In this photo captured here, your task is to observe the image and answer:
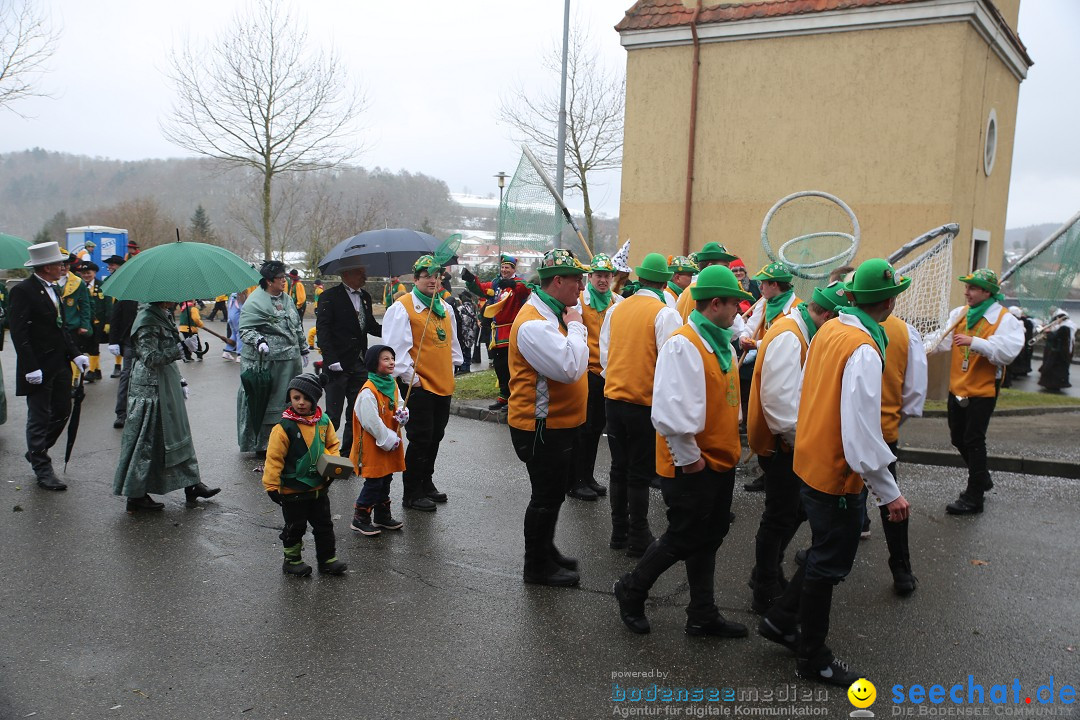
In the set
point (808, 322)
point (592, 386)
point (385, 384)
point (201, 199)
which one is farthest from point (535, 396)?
point (201, 199)

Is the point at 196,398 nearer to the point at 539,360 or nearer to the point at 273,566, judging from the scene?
the point at 273,566

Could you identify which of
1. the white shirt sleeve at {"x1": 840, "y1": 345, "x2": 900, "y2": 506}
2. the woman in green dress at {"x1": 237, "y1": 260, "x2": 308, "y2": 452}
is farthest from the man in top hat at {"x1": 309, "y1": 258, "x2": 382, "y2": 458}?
the white shirt sleeve at {"x1": 840, "y1": 345, "x2": 900, "y2": 506}

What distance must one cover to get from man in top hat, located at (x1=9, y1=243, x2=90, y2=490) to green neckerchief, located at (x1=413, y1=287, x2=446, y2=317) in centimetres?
319

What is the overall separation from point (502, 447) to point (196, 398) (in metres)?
5.18

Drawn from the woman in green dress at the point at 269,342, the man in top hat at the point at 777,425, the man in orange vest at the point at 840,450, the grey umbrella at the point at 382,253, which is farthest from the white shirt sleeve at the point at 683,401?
the woman in green dress at the point at 269,342

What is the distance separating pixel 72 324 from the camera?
9.81 m

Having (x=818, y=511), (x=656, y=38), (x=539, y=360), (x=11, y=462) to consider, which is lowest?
(x=11, y=462)

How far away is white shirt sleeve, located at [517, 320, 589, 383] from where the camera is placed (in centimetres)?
468

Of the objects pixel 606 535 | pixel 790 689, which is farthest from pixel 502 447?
pixel 790 689

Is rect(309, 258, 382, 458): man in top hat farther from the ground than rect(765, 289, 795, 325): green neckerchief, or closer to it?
closer to it

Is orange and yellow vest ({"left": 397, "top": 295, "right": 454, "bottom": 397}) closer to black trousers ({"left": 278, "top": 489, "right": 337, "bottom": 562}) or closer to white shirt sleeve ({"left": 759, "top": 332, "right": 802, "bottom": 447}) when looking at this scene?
black trousers ({"left": 278, "top": 489, "right": 337, "bottom": 562})

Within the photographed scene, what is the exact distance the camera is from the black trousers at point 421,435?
254 inches

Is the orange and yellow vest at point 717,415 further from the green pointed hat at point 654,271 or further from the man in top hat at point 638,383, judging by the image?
the green pointed hat at point 654,271

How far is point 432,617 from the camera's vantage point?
180 inches
